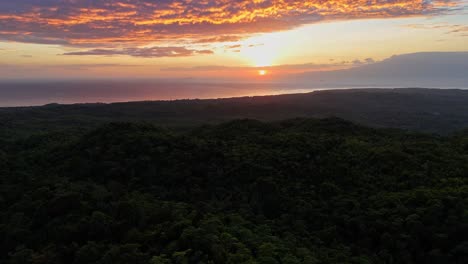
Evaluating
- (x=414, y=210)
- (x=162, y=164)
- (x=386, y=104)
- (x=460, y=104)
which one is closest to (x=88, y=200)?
(x=162, y=164)

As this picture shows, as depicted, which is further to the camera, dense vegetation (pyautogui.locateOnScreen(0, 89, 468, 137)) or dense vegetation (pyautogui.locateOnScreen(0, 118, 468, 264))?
dense vegetation (pyautogui.locateOnScreen(0, 89, 468, 137))

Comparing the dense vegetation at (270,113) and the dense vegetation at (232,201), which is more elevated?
the dense vegetation at (270,113)

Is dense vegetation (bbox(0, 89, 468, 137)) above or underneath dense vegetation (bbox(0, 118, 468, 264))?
above

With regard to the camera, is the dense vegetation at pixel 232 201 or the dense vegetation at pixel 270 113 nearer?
the dense vegetation at pixel 232 201

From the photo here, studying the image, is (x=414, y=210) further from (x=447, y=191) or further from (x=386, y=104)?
(x=386, y=104)

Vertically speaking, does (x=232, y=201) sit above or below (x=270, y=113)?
below

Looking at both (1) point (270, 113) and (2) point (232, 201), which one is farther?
(1) point (270, 113)
